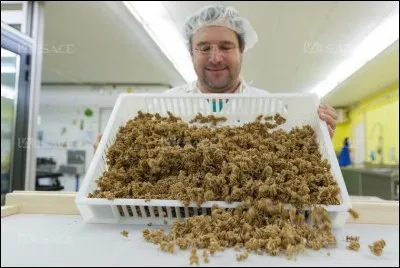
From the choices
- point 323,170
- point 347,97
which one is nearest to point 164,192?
point 323,170

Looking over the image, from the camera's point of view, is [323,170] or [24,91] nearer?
[323,170]

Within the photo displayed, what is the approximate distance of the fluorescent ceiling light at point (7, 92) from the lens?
9.22 ft

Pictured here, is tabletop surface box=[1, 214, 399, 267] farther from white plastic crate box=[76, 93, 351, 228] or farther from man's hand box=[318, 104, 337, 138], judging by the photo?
man's hand box=[318, 104, 337, 138]

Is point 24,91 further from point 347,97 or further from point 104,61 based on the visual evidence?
point 347,97

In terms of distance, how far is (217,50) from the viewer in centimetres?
153

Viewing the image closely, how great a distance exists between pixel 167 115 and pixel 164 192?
439mm

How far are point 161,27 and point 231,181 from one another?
9.63 feet

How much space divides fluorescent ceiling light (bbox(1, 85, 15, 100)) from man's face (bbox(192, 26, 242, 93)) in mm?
1937

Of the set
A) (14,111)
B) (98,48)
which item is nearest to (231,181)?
(14,111)

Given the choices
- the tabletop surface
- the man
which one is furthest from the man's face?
the tabletop surface

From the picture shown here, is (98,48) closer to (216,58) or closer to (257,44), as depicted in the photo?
(257,44)

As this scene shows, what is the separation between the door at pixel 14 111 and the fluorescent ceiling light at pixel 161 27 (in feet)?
3.24

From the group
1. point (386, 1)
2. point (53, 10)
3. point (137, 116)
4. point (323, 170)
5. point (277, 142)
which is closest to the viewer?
point (323, 170)

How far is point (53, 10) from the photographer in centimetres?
308
